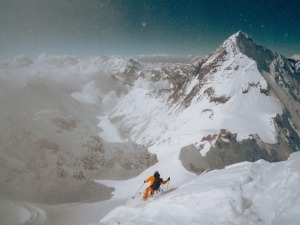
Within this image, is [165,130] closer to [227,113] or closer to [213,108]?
[213,108]

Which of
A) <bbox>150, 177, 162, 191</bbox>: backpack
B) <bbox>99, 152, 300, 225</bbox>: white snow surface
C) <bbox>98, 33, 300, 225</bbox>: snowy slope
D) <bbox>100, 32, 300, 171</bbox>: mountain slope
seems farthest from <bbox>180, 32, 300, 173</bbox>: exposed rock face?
<bbox>99, 152, 300, 225</bbox>: white snow surface

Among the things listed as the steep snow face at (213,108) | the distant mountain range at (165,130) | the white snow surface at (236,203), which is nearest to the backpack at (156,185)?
the white snow surface at (236,203)

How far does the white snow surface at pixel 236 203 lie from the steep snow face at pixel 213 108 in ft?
87.2

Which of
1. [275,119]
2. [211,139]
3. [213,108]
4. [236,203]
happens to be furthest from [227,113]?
[236,203]

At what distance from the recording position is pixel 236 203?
469 inches

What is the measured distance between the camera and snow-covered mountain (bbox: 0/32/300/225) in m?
13.5

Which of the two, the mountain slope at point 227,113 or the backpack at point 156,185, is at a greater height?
the mountain slope at point 227,113

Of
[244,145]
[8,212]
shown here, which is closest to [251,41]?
A: [244,145]

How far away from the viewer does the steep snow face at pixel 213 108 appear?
49.0 metres

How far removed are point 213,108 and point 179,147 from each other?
13.0 m

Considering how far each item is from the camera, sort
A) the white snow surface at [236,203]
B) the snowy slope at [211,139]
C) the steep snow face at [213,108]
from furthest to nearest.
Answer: the steep snow face at [213,108] → the snowy slope at [211,139] → the white snow surface at [236,203]

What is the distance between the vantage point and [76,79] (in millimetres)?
166250

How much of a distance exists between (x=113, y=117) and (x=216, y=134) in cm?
6253

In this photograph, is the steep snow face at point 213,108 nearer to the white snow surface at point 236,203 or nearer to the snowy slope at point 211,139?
the snowy slope at point 211,139
